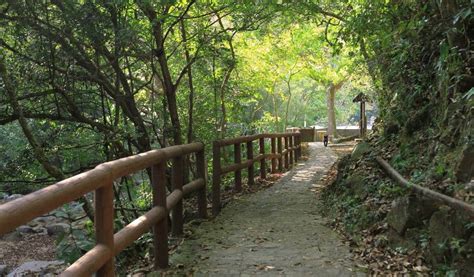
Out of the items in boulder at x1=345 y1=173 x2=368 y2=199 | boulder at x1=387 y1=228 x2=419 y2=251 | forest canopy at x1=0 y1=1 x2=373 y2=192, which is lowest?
boulder at x1=387 y1=228 x2=419 y2=251

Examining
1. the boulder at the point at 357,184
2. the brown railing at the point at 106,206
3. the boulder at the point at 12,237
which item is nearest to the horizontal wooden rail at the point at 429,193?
the boulder at the point at 357,184

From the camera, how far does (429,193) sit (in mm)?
4117

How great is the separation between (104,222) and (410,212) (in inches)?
120

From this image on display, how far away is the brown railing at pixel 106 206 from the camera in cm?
210

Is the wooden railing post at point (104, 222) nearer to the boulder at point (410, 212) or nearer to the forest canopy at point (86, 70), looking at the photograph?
the boulder at point (410, 212)

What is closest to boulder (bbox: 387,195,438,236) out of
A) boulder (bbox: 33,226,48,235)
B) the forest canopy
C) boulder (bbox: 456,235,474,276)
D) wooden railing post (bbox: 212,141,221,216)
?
boulder (bbox: 456,235,474,276)

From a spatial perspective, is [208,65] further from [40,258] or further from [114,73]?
[40,258]

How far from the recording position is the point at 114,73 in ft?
26.2

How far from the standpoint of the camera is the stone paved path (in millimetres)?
4574

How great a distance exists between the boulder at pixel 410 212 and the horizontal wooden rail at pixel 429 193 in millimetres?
138

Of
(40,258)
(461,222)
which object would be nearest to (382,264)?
(461,222)

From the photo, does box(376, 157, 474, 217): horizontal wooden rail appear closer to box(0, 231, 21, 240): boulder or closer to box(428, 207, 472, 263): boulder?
box(428, 207, 472, 263): boulder

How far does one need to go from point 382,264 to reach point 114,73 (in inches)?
213

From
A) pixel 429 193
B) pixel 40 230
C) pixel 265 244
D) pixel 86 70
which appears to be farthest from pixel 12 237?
pixel 429 193
